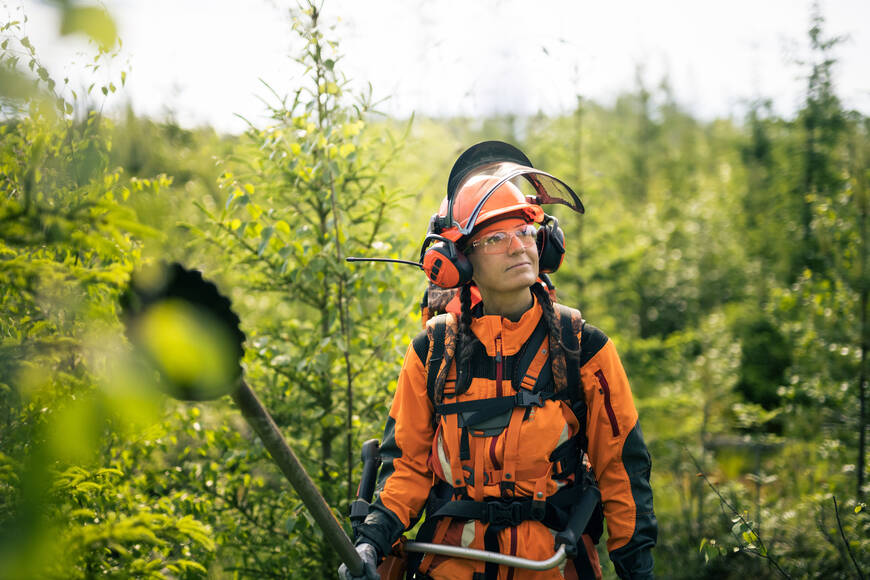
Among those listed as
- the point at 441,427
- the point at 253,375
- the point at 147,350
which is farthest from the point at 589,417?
the point at 253,375

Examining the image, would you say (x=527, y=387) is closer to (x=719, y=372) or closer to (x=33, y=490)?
(x=33, y=490)

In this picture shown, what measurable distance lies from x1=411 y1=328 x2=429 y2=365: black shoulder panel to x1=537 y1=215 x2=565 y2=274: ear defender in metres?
0.64

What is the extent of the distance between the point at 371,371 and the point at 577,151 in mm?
5884

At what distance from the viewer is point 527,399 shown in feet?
7.98

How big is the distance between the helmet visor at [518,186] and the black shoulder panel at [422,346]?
1.76ft

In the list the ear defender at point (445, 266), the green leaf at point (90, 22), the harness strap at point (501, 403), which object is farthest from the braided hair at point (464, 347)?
the green leaf at point (90, 22)

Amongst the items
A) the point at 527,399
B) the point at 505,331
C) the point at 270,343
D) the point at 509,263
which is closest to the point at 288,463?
the point at 527,399

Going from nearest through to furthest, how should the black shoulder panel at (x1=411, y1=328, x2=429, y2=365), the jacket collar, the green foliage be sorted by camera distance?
the green foliage
the jacket collar
the black shoulder panel at (x1=411, y1=328, x2=429, y2=365)

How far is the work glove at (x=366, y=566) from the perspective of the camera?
2.21 metres

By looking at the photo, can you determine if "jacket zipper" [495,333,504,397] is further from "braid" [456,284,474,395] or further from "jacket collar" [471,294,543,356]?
"braid" [456,284,474,395]

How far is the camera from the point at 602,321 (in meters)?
7.71

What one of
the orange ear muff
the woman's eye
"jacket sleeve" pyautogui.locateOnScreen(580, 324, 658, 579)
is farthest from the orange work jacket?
the woman's eye

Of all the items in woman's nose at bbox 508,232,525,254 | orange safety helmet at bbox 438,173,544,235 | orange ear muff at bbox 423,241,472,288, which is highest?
orange safety helmet at bbox 438,173,544,235

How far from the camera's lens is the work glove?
221 cm
